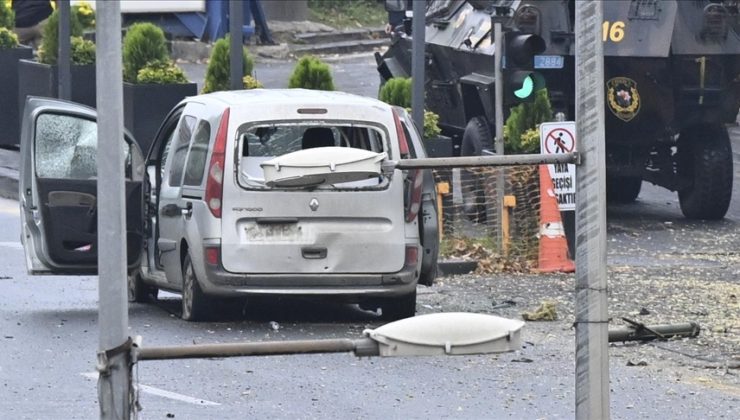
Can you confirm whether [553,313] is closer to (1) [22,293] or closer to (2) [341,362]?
(2) [341,362]

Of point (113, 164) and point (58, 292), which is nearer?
point (113, 164)

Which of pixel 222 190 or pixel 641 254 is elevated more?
pixel 222 190

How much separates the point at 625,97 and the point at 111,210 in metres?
13.0

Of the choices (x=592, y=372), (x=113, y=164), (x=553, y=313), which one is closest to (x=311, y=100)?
(x=553, y=313)

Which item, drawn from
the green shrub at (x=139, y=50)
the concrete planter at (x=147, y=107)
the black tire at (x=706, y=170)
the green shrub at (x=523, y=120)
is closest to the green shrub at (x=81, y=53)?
the green shrub at (x=139, y=50)

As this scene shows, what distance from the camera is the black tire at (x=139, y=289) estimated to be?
12.3m

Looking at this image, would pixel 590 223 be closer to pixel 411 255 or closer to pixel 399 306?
pixel 411 255

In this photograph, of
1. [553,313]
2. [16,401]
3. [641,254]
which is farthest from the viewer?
[641,254]

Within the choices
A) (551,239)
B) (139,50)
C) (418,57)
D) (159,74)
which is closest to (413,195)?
(551,239)

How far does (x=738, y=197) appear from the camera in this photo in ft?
67.1

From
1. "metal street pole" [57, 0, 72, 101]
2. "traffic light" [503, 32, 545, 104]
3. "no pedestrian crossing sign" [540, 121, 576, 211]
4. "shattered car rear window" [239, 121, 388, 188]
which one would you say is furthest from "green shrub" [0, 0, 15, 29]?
"shattered car rear window" [239, 121, 388, 188]

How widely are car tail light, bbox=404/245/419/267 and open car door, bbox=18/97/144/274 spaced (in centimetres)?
183

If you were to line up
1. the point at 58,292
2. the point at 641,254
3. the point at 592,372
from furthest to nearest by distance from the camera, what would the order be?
the point at 641,254 < the point at 58,292 < the point at 592,372

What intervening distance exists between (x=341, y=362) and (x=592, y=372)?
4436 millimetres
